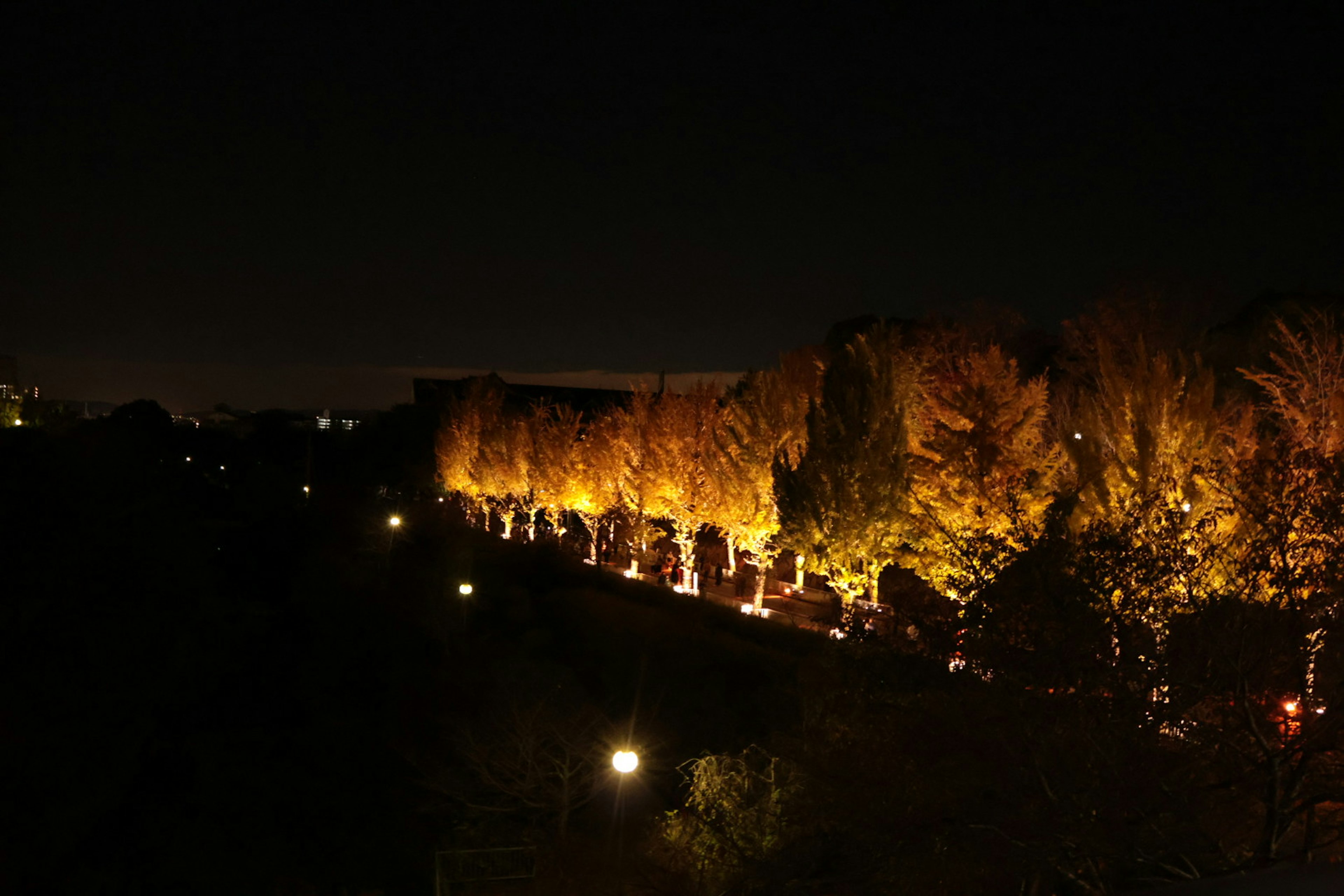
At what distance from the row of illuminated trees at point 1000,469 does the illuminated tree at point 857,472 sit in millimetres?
43

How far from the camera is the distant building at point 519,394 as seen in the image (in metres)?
49.7

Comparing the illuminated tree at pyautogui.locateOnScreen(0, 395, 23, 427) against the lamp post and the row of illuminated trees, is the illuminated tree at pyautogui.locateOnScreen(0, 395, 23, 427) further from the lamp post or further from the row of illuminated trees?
the lamp post

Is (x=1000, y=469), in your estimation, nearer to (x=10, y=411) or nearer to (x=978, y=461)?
(x=978, y=461)

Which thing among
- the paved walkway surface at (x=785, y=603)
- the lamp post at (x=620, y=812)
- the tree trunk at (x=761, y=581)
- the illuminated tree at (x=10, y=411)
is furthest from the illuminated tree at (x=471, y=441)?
the lamp post at (x=620, y=812)

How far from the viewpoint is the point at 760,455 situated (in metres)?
23.9

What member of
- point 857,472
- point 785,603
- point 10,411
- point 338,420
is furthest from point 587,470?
point 338,420

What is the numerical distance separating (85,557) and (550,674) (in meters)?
16.0

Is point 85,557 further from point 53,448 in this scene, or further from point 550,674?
point 550,674

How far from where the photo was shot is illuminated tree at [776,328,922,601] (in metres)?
20.1

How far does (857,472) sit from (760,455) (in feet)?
13.5

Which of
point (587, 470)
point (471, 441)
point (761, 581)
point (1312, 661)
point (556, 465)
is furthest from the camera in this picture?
point (471, 441)

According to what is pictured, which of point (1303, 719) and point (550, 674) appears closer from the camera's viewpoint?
point (1303, 719)

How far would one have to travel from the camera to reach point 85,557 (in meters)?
27.3

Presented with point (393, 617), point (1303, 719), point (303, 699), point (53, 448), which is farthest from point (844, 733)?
point (53, 448)
